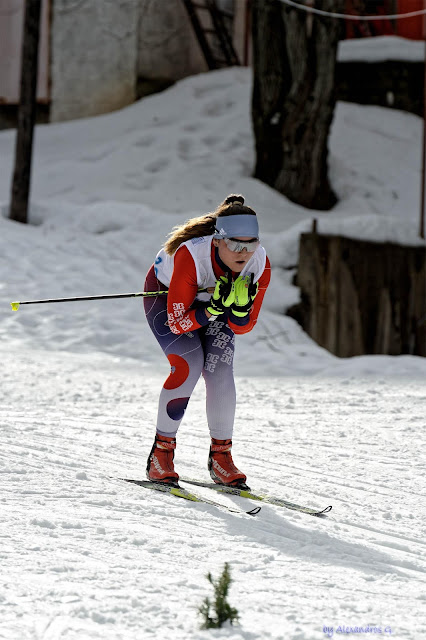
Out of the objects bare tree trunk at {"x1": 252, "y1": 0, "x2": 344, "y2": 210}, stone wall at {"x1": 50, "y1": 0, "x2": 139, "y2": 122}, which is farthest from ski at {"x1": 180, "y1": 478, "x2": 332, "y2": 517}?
stone wall at {"x1": 50, "y1": 0, "x2": 139, "y2": 122}

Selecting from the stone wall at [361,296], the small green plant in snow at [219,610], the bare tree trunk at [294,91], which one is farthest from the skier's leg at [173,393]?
the bare tree trunk at [294,91]

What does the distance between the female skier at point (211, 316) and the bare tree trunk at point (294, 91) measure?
944 centimetres

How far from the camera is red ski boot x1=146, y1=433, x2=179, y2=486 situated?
455 cm

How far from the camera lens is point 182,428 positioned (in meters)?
6.33

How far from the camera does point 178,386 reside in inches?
179

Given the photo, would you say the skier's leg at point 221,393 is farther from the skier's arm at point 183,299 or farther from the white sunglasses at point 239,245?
the white sunglasses at point 239,245

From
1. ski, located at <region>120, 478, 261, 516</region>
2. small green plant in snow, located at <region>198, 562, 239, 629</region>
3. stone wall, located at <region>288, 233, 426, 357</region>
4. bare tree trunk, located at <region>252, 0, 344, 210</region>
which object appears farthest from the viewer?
bare tree trunk, located at <region>252, 0, 344, 210</region>

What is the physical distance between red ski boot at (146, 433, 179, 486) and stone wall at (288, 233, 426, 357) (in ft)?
21.0

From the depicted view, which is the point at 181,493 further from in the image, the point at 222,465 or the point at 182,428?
the point at 182,428

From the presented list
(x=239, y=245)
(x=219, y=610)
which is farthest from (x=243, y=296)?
(x=219, y=610)

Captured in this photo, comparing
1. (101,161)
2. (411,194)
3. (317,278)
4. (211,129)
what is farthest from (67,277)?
(411,194)

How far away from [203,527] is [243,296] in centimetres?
112

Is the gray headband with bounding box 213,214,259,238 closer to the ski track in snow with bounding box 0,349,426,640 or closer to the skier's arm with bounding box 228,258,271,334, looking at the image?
the skier's arm with bounding box 228,258,271,334

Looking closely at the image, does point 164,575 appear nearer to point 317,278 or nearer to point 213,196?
point 317,278
